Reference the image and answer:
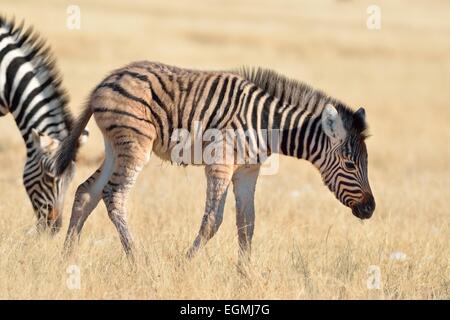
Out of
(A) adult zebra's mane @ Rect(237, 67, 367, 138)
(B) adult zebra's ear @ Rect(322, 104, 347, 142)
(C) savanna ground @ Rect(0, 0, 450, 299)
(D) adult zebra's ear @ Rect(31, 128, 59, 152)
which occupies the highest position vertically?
(A) adult zebra's mane @ Rect(237, 67, 367, 138)

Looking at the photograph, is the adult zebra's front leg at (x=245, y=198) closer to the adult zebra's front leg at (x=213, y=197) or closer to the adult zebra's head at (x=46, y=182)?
the adult zebra's front leg at (x=213, y=197)

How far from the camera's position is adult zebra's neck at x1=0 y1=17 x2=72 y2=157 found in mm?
10188

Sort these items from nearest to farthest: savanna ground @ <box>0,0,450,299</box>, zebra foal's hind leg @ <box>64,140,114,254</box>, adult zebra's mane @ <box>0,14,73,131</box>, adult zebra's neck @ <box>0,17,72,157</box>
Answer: savanna ground @ <box>0,0,450,299</box> → zebra foal's hind leg @ <box>64,140,114,254</box> → adult zebra's neck @ <box>0,17,72,157</box> → adult zebra's mane @ <box>0,14,73,131</box>

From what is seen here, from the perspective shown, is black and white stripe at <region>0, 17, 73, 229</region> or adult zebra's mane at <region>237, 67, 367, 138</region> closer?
adult zebra's mane at <region>237, 67, 367, 138</region>

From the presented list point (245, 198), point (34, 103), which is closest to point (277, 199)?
point (245, 198)

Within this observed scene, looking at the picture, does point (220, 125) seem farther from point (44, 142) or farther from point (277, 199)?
point (277, 199)

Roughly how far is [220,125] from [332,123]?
1.07 metres

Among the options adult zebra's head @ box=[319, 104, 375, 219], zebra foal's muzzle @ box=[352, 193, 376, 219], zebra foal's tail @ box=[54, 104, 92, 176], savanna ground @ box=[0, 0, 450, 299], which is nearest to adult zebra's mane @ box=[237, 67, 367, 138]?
adult zebra's head @ box=[319, 104, 375, 219]

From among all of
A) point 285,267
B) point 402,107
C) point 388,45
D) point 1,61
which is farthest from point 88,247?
point 388,45

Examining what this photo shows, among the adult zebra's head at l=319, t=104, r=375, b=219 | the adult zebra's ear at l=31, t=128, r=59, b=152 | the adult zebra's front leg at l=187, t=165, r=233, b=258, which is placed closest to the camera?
the adult zebra's front leg at l=187, t=165, r=233, b=258

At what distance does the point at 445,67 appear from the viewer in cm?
2952

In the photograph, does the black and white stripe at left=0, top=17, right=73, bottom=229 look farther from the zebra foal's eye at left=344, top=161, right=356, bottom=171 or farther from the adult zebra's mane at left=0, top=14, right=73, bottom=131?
the zebra foal's eye at left=344, top=161, right=356, bottom=171

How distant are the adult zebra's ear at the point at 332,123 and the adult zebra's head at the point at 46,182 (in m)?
3.10

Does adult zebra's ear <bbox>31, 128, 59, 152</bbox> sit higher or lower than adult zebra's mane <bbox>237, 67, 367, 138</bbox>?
lower
